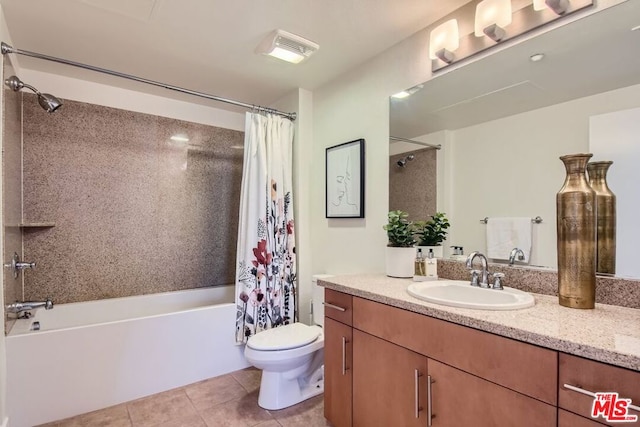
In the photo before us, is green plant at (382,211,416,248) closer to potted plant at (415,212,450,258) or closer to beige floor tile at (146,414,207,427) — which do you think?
potted plant at (415,212,450,258)

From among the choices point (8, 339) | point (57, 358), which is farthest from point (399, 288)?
point (8, 339)

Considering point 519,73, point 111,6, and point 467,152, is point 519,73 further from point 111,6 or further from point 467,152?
point 111,6

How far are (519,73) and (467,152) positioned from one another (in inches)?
16.8

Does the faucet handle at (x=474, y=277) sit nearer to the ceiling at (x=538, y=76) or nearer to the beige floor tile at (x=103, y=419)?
the ceiling at (x=538, y=76)

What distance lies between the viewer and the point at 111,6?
1.68 metres

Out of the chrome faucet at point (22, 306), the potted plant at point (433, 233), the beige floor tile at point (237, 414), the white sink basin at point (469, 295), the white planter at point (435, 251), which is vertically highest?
the potted plant at point (433, 233)

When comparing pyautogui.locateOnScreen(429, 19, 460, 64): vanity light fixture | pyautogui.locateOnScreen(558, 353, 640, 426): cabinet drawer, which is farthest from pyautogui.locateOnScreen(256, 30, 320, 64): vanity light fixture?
pyautogui.locateOnScreen(558, 353, 640, 426): cabinet drawer

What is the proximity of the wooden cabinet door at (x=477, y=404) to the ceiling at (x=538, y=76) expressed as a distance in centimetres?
121

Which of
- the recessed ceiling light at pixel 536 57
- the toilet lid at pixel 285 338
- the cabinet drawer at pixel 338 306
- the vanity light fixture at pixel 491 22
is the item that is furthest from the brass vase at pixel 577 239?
the toilet lid at pixel 285 338

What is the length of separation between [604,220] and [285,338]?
176 centimetres

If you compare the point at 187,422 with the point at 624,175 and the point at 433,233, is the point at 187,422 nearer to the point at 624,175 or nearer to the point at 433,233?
the point at 433,233

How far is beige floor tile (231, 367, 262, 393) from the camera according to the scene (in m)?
2.30

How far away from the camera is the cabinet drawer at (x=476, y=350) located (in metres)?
0.91

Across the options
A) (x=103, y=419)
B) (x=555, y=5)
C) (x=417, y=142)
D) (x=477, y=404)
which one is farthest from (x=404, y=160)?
(x=103, y=419)
